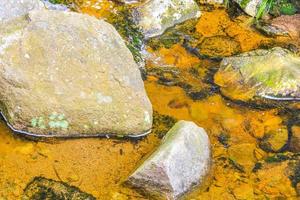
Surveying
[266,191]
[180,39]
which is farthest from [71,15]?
[266,191]

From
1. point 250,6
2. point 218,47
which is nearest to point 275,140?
point 218,47

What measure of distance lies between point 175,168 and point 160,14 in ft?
9.00

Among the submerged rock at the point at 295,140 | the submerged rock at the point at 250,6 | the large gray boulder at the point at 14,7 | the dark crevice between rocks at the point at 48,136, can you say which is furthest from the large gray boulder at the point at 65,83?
the submerged rock at the point at 250,6

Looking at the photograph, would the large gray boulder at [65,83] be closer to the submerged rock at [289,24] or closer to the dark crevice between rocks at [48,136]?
the dark crevice between rocks at [48,136]

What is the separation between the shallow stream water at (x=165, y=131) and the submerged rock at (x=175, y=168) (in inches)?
4.3

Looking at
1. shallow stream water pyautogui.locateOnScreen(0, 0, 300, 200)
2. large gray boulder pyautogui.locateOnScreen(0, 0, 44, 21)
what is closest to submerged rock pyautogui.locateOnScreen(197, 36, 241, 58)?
shallow stream water pyautogui.locateOnScreen(0, 0, 300, 200)

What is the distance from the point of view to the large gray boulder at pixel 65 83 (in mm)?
4082

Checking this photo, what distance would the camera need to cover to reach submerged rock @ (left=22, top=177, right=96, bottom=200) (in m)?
3.77

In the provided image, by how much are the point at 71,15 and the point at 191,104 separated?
146 cm

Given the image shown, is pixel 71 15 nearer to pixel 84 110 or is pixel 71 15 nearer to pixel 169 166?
pixel 84 110

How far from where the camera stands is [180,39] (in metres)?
5.86

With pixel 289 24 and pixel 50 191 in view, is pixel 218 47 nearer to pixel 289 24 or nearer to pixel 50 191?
pixel 289 24

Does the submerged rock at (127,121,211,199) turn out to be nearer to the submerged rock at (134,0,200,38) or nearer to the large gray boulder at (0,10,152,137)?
the large gray boulder at (0,10,152,137)

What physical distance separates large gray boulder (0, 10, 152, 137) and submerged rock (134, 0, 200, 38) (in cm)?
154
